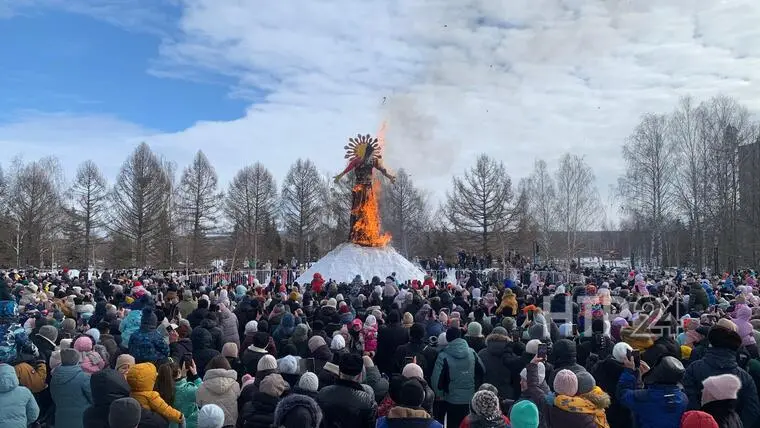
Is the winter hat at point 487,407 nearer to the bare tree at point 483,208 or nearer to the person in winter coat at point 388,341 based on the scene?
the person in winter coat at point 388,341

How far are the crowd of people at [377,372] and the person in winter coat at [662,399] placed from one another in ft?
0.04

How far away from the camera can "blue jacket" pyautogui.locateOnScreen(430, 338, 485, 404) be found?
7130 millimetres

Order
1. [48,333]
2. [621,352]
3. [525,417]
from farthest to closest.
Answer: [48,333] → [621,352] → [525,417]

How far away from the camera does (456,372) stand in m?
7.15

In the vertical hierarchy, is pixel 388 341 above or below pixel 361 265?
below

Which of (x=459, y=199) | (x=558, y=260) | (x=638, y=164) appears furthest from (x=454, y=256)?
(x=638, y=164)

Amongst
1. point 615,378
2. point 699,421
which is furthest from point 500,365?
point 699,421

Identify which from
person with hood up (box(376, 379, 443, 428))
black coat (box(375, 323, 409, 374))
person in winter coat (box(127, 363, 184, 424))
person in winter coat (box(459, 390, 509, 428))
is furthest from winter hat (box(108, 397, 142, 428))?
black coat (box(375, 323, 409, 374))

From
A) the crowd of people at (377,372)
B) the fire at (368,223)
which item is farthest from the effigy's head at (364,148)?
the crowd of people at (377,372)

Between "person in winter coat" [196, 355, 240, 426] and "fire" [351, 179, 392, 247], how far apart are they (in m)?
24.3

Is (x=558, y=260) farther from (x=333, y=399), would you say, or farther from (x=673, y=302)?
(x=333, y=399)

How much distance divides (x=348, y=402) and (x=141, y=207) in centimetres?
4704

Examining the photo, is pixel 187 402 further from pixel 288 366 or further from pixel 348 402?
pixel 348 402

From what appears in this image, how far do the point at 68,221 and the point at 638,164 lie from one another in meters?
44.5
